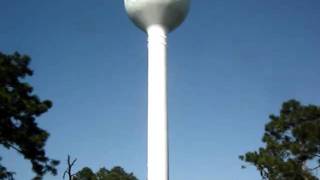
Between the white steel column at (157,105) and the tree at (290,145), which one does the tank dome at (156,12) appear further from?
the tree at (290,145)

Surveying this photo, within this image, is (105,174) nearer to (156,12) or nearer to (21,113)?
(21,113)

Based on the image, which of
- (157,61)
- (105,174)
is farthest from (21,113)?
(105,174)

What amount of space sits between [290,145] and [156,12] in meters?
23.6

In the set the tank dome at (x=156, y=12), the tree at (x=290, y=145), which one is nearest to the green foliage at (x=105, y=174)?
the tree at (x=290, y=145)

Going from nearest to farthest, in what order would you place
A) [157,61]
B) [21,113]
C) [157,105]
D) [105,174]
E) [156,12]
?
1. [157,105]
2. [157,61]
3. [156,12]
4. [21,113]
5. [105,174]

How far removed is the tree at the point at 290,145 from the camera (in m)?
41.2

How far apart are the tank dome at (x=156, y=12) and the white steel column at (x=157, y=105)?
310 millimetres

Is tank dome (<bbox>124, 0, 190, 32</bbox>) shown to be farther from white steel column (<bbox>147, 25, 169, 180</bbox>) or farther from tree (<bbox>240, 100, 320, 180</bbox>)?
tree (<bbox>240, 100, 320, 180</bbox>)

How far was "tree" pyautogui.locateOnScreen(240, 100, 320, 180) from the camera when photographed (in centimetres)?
4116

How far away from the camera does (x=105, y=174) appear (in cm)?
8875

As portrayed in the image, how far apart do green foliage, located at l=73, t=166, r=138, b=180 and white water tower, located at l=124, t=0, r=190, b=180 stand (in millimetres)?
55666

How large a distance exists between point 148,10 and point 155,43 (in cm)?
135

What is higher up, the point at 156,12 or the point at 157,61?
the point at 156,12

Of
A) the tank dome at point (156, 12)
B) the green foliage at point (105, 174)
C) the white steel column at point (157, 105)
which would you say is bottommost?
the white steel column at point (157, 105)
